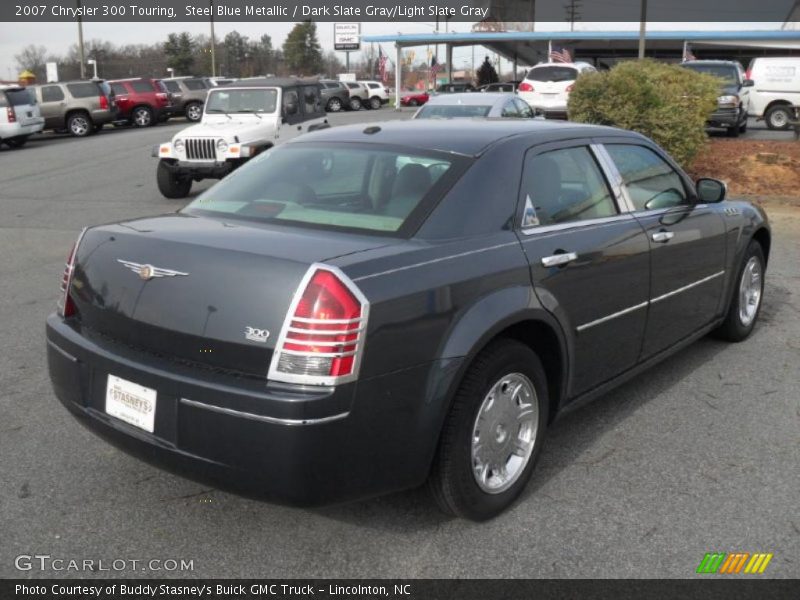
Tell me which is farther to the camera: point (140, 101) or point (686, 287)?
point (140, 101)

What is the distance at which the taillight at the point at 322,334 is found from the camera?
271cm

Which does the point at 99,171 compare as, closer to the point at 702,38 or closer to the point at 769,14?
the point at 702,38

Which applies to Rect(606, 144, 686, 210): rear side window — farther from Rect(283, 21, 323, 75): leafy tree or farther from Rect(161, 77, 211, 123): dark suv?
Rect(283, 21, 323, 75): leafy tree

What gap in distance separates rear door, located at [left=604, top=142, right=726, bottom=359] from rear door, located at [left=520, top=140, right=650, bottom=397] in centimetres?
15

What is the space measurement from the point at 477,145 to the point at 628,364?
1.45 metres

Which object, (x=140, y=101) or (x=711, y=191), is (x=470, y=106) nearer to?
(x=711, y=191)

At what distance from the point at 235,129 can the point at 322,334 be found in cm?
1108

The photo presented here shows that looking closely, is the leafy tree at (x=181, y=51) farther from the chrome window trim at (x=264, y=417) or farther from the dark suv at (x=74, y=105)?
the chrome window trim at (x=264, y=417)

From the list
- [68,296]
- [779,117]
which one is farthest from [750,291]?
[779,117]

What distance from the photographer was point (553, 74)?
22.1 meters

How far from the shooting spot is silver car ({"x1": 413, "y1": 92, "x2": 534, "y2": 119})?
48.7ft

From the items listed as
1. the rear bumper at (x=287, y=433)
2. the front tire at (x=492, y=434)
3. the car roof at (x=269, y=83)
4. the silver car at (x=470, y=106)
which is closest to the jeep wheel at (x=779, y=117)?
the silver car at (x=470, y=106)

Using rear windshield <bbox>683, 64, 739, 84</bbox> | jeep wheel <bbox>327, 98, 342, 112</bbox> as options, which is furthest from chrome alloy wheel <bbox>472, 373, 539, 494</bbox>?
jeep wheel <bbox>327, 98, 342, 112</bbox>

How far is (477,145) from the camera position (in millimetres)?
3670
